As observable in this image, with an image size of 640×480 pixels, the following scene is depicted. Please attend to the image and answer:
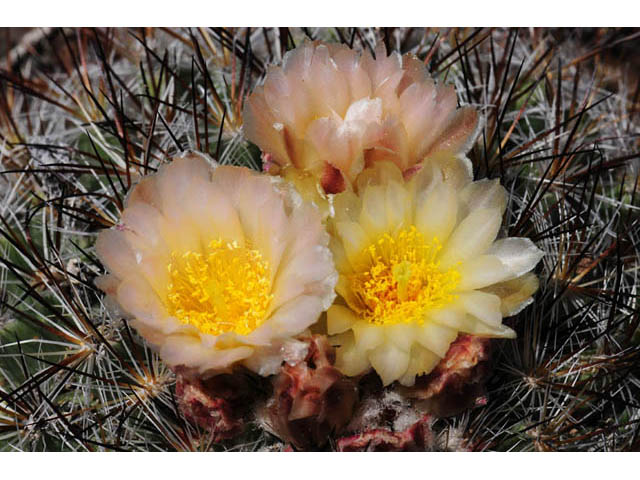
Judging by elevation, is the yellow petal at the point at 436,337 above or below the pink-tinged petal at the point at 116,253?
below

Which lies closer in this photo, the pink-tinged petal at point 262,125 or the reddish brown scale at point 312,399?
the reddish brown scale at point 312,399

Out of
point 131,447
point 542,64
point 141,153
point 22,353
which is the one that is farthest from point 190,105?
point 542,64

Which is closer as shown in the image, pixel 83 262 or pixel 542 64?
pixel 83 262

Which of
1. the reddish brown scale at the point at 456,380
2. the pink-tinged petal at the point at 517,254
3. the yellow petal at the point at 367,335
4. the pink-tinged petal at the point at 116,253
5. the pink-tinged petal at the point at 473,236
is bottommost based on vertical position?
the reddish brown scale at the point at 456,380

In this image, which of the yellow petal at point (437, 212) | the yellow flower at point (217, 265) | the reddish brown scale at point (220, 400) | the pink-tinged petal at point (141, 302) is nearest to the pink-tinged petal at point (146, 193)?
the yellow flower at point (217, 265)

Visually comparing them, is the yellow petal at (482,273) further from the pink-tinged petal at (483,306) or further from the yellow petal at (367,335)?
the yellow petal at (367,335)

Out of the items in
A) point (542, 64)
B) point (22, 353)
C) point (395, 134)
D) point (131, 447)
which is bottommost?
point (131, 447)

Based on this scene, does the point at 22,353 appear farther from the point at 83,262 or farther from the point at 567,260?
the point at 567,260

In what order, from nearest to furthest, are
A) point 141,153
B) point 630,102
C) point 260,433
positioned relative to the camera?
point 260,433 < point 141,153 < point 630,102
